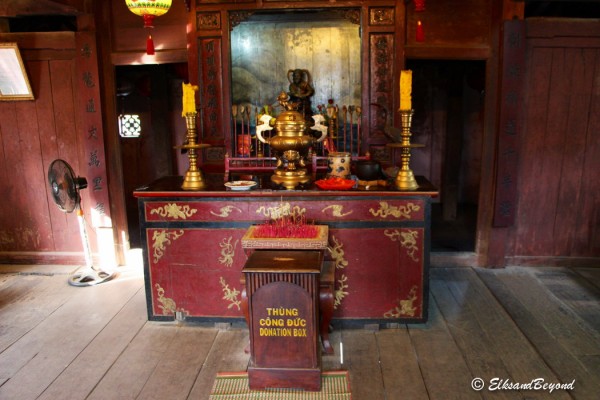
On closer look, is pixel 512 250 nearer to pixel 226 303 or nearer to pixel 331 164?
pixel 331 164

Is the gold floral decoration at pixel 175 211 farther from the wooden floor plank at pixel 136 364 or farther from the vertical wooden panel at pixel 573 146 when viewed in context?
the vertical wooden panel at pixel 573 146

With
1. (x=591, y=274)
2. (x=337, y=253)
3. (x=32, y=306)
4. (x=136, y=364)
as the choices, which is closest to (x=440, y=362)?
(x=337, y=253)

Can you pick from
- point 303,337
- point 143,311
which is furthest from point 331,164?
point 143,311

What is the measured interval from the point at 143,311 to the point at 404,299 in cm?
204

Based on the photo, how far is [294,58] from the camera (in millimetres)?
6156

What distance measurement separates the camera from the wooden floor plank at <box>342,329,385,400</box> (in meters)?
2.76

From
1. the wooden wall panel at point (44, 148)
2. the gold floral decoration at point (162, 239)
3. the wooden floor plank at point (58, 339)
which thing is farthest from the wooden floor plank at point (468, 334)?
the wooden wall panel at point (44, 148)

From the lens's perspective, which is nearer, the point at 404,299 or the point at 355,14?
the point at 404,299

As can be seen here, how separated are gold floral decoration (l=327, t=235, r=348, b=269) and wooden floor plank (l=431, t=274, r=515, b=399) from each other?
3.02ft

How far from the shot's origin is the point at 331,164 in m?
3.58

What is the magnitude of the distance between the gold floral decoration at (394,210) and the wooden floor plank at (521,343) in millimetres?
1054

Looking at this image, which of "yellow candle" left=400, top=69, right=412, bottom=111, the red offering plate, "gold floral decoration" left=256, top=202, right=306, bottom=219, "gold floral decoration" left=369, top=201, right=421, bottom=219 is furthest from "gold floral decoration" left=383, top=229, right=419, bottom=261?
"yellow candle" left=400, top=69, right=412, bottom=111

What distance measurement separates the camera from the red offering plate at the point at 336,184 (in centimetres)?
336

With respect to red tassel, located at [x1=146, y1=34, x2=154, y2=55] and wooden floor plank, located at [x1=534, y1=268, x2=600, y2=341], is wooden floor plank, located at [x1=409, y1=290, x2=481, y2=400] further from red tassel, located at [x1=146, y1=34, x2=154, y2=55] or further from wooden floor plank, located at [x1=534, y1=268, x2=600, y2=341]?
red tassel, located at [x1=146, y1=34, x2=154, y2=55]
